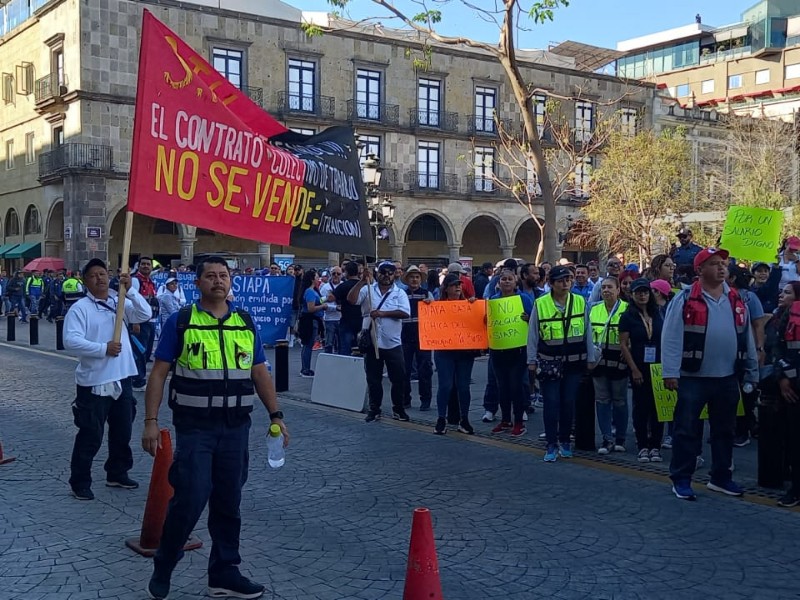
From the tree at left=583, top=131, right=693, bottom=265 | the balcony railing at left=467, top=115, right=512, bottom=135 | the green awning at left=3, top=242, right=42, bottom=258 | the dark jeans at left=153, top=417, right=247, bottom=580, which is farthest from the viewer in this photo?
the balcony railing at left=467, top=115, right=512, bottom=135

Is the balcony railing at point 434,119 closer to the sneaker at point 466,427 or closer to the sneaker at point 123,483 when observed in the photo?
the sneaker at point 466,427

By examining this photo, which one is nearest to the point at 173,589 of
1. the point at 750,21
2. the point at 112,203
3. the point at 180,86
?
the point at 180,86

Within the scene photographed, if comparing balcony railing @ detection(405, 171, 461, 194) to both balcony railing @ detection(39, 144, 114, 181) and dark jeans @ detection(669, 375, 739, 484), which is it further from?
dark jeans @ detection(669, 375, 739, 484)

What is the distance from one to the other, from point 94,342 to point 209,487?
2.38m

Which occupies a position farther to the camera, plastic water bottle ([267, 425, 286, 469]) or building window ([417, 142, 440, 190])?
building window ([417, 142, 440, 190])

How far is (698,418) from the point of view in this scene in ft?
20.6

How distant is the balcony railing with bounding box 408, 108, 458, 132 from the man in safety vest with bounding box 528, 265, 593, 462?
3390 cm

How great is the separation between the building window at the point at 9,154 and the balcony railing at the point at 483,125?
22917mm

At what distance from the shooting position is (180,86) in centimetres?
553

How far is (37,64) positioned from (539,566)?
126ft

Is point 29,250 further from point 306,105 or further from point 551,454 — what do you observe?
point 551,454

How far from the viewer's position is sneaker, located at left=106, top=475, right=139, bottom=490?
21.5 feet

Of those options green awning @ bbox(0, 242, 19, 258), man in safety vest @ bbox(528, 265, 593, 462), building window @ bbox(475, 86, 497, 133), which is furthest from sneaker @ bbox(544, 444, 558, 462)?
green awning @ bbox(0, 242, 19, 258)

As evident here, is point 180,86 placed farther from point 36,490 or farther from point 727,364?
point 727,364
